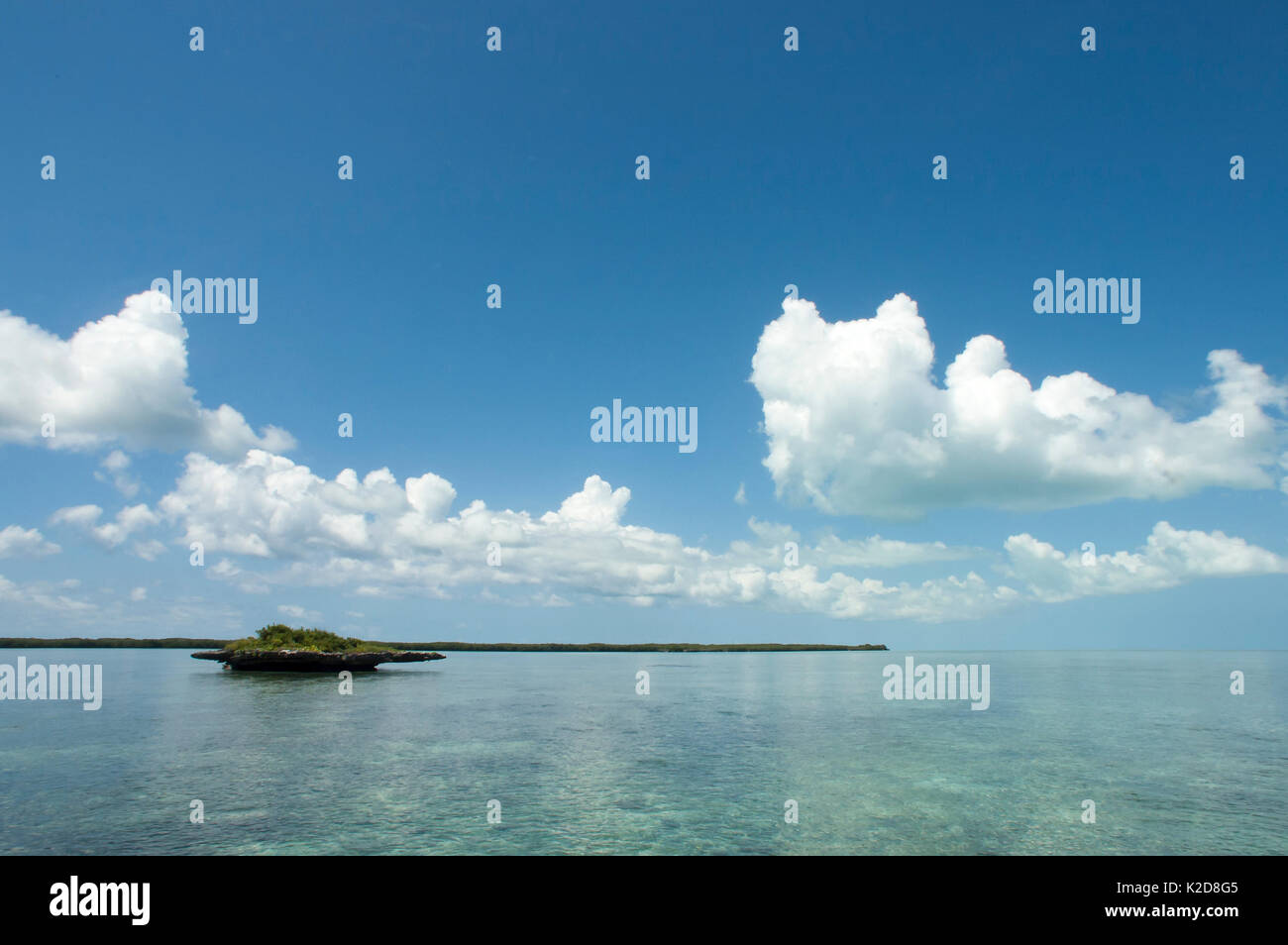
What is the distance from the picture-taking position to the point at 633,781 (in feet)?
106

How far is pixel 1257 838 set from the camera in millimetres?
24234

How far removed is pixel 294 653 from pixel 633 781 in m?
109

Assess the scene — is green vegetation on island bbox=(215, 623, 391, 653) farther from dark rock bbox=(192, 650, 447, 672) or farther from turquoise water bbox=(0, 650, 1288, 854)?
turquoise water bbox=(0, 650, 1288, 854)

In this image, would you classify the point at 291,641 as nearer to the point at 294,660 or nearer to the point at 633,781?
the point at 294,660

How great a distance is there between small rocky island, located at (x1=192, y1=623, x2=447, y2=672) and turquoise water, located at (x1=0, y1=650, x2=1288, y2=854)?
195 feet

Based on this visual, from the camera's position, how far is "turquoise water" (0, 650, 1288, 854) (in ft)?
76.4

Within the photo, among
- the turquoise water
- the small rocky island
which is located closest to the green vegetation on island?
the small rocky island

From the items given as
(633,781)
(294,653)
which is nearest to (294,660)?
(294,653)

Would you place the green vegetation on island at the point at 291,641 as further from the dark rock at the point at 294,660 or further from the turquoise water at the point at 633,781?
the turquoise water at the point at 633,781

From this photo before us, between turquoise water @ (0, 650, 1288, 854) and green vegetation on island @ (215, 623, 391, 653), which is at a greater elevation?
turquoise water @ (0, 650, 1288, 854)

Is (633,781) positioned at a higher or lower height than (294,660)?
higher
